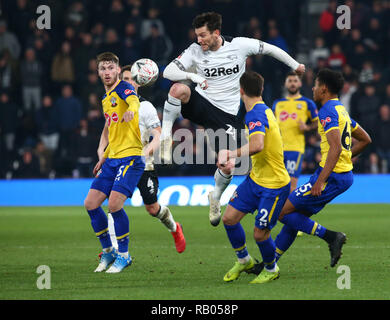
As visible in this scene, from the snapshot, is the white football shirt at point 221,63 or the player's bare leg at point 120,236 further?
the white football shirt at point 221,63

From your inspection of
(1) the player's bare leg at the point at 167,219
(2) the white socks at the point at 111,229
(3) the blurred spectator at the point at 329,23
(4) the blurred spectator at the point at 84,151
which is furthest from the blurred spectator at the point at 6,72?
(2) the white socks at the point at 111,229

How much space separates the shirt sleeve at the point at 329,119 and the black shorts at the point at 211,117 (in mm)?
1504

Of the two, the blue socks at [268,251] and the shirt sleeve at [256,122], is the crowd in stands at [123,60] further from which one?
the shirt sleeve at [256,122]

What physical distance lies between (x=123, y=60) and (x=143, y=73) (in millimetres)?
10107

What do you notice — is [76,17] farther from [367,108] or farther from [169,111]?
[169,111]

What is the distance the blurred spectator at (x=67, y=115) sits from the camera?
60.2 feet

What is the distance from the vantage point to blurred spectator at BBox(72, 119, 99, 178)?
17.8 meters

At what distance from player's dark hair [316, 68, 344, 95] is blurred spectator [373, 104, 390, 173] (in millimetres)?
9855

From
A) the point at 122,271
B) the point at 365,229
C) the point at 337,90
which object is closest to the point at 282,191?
the point at 337,90

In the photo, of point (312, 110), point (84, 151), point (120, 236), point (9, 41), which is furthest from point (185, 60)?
point (9, 41)

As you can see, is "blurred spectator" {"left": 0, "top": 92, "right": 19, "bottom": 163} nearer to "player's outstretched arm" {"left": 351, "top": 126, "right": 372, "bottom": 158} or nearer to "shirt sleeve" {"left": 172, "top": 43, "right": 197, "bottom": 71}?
"shirt sleeve" {"left": 172, "top": 43, "right": 197, "bottom": 71}

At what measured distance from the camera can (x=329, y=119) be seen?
7906 mm

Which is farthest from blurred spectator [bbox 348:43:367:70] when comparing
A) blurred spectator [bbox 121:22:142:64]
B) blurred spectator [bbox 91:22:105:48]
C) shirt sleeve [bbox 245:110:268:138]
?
shirt sleeve [bbox 245:110:268:138]

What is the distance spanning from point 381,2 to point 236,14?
3.69m
